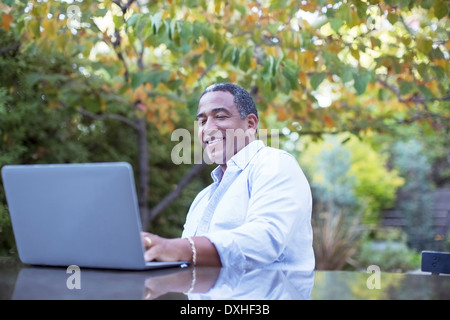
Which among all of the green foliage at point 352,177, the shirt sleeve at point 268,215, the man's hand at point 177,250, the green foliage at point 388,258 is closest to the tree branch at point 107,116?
the shirt sleeve at point 268,215

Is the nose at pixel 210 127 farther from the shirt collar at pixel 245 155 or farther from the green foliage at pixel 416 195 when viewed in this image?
the green foliage at pixel 416 195

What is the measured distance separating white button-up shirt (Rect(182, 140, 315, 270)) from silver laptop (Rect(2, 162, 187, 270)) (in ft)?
0.90

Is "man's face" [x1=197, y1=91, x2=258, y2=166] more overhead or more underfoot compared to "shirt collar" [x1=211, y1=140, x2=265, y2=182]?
more overhead

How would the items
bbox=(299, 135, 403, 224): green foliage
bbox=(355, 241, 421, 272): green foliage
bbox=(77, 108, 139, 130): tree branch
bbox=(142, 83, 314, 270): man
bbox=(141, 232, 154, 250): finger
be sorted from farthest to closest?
bbox=(299, 135, 403, 224): green foliage → bbox=(355, 241, 421, 272): green foliage → bbox=(77, 108, 139, 130): tree branch → bbox=(142, 83, 314, 270): man → bbox=(141, 232, 154, 250): finger

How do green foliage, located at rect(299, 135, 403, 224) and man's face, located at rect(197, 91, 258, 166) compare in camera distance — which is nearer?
man's face, located at rect(197, 91, 258, 166)

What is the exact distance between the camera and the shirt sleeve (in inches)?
60.2

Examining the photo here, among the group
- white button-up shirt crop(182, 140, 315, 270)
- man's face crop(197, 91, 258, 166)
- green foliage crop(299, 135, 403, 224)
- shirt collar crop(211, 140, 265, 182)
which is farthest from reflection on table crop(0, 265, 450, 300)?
green foliage crop(299, 135, 403, 224)

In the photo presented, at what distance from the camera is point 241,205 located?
1.89 m

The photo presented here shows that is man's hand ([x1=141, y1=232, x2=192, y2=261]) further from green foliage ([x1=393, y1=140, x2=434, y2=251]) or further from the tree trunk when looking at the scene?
green foliage ([x1=393, y1=140, x2=434, y2=251])

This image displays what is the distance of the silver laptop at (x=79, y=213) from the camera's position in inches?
46.5

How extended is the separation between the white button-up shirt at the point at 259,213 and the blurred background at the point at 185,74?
3.81 ft

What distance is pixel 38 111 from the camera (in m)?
4.30

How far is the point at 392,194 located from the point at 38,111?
8.39 meters
